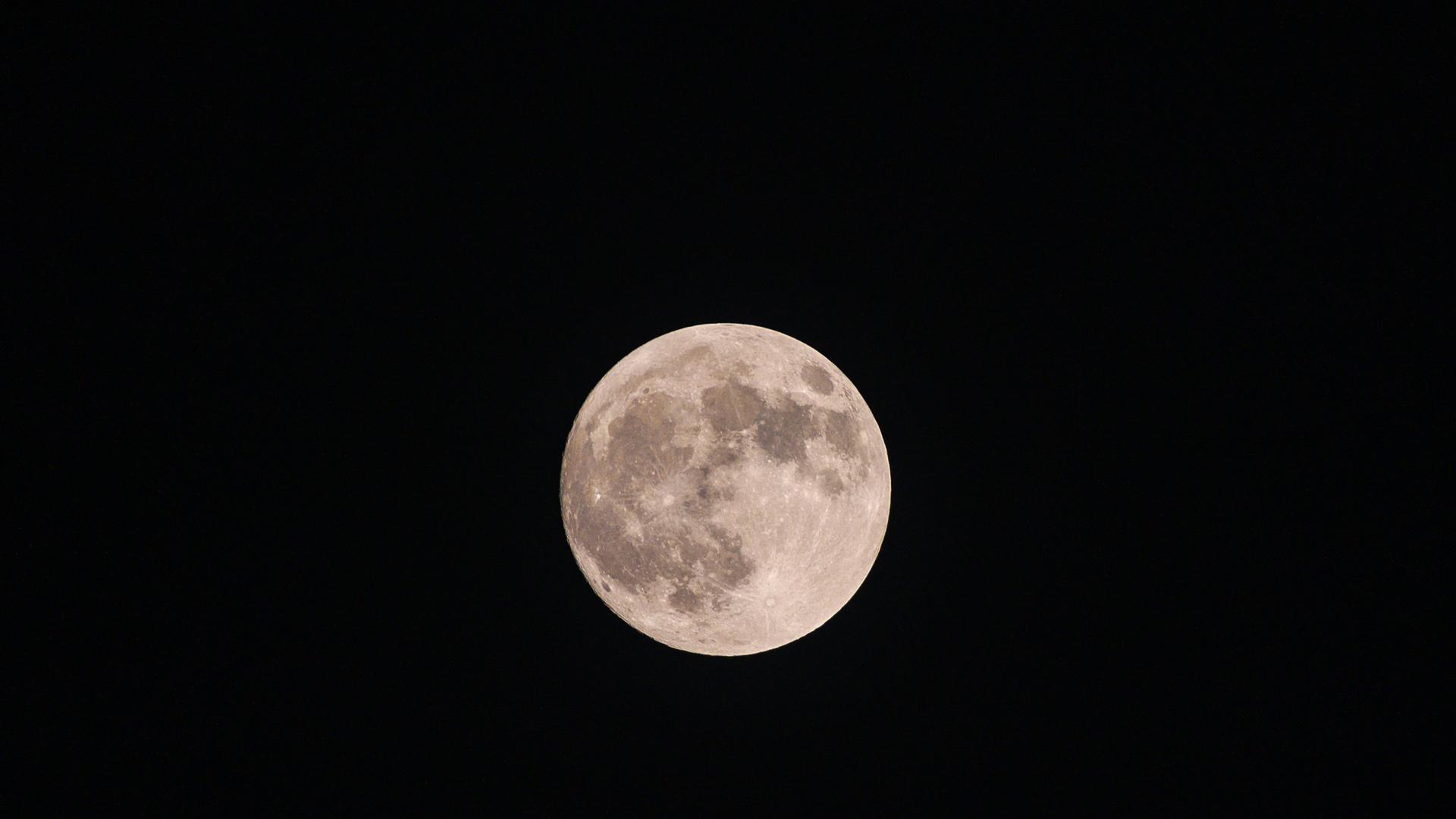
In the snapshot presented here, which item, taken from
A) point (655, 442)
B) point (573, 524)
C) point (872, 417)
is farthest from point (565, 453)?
point (872, 417)

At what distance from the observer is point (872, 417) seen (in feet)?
16.1

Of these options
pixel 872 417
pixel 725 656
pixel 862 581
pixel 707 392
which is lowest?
pixel 725 656

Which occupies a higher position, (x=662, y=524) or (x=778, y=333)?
(x=778, y=333)

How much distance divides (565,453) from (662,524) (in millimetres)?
1054

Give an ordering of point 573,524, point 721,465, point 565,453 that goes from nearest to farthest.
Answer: point 721,465 → point 573,524 → point 565,453

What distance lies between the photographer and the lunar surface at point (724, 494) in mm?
4090

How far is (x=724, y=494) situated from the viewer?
4.05 metres

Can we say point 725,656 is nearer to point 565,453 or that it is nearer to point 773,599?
point 773,599

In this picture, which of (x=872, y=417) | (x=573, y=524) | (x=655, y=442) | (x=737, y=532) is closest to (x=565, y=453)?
(x=573, y=524)

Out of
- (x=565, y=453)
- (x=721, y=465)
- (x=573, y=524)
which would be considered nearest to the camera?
(x=721, y=465)

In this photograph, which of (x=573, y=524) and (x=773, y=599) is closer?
(x=773, y=599)

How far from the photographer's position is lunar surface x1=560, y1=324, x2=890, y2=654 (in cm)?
409

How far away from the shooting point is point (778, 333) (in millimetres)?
4930

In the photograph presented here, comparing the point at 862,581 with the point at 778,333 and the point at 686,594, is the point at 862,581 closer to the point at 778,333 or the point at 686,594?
the point at 686,594
